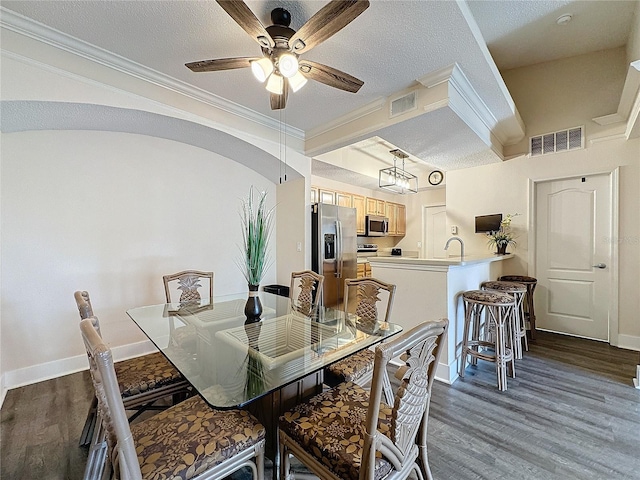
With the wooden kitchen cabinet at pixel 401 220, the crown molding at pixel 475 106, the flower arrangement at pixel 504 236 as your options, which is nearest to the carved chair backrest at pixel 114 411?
the crown molding at pixel 475 106

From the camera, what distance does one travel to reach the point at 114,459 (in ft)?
3.02

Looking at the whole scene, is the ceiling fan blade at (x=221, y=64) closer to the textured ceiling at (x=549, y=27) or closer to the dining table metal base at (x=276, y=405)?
the dining table metal base at (x=276, y=405)

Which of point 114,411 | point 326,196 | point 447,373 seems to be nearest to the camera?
point 114,411

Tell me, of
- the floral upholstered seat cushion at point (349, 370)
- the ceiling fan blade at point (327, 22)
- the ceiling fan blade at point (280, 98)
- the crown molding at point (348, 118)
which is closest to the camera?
the ceiling fan blade at point (327, 22)

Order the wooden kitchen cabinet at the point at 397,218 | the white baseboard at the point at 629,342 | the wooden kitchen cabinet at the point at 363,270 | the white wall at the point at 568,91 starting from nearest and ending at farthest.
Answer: the white baseboard at the point at 629,342
the white wall at the point at 568,91
the wooden kitchen cabinet at the point at 363,270
the wooden kitchen cabinet at the point at 397,218

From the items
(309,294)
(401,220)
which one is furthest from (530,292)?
(401,220)

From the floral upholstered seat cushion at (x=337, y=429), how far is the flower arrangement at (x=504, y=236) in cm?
356

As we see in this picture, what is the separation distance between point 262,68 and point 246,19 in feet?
1.22

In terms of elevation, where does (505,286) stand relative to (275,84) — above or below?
below

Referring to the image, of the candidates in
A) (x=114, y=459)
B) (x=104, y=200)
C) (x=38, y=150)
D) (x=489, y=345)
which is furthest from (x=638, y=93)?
(x=38, y=150)

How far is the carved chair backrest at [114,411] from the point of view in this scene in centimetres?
83

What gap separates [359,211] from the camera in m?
5.70

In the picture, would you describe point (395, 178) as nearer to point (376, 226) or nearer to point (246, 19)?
point (376, 226)

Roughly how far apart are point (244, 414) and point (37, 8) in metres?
2.81
